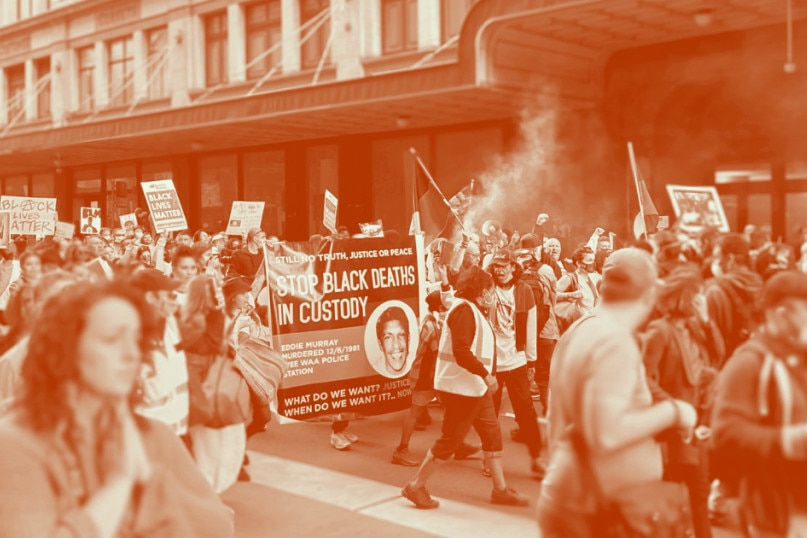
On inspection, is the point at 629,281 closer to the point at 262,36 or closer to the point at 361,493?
the point at 361,493

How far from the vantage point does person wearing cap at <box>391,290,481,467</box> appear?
26.7ft

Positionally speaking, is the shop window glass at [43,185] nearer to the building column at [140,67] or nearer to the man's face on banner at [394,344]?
the building column at [140,67]

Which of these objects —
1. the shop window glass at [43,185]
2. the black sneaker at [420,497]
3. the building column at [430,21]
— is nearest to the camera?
the black sneaker at [420,497]

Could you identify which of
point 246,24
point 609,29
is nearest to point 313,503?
point 609,29

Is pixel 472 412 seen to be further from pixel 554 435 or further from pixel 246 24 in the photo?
pixel 246 24

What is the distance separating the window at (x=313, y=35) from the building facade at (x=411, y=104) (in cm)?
5

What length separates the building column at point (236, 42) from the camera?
24984mm

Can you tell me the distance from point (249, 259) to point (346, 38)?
11.0 m

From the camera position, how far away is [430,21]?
806 inches

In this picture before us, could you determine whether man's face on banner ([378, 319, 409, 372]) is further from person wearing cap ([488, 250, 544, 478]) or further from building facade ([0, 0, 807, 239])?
building facade ([0, 0, 807, 239])

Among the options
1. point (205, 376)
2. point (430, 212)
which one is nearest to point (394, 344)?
point (430, 212)

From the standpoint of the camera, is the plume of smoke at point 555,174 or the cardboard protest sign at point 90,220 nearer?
the cardboard protest sign at point 90,220

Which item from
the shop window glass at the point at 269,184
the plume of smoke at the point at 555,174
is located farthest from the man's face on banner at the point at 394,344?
the shop window glass at the point at 269,184

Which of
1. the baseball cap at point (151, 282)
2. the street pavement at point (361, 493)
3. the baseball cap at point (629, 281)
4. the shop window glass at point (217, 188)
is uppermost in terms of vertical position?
the shop window glass at point (217, 188)
